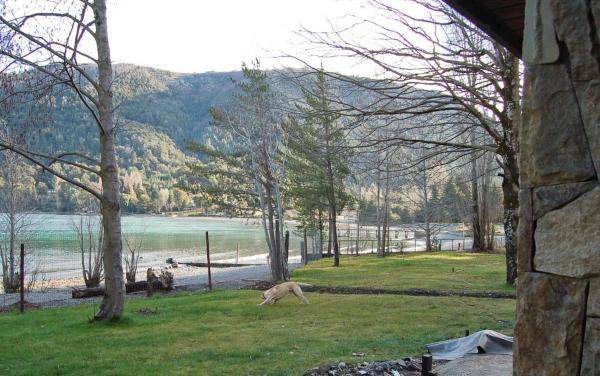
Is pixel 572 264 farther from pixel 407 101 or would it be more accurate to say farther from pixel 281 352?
pixel 407 101

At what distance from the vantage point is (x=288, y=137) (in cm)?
1739

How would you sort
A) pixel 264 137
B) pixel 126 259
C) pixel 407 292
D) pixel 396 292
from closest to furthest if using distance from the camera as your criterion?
1. pixel 407 292
2. pixel 396 292
3. pixel 264 137
4. pixel 126 259

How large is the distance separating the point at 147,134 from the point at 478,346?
113 m

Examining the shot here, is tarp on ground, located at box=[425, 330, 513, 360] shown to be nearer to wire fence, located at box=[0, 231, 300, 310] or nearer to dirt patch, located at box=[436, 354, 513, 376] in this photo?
dirt patch, located at box=[436, 354, 513, 376]

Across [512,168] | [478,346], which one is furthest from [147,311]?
[512,168]

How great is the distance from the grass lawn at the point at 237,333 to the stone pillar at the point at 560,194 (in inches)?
153

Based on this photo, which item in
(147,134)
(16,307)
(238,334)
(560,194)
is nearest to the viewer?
(560,194)

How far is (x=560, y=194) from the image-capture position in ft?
6.38

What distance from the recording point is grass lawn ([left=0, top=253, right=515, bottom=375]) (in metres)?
6.11

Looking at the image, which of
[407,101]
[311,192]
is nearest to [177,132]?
[311,192]

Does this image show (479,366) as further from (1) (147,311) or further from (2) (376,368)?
(1) (147,311)

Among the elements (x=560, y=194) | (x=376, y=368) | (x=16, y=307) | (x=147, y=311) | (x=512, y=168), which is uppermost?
(x=512, y=168)

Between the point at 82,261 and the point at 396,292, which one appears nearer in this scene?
the point at 396,292

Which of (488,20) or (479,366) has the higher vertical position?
(488,20)
